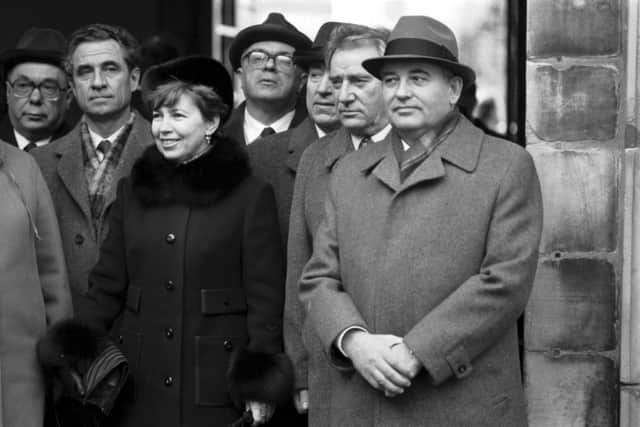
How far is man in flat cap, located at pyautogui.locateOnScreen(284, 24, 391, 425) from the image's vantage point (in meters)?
5.19

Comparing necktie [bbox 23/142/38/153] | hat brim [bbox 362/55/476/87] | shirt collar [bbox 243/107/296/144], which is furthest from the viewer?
necktie [bbox 23/142/38/153]

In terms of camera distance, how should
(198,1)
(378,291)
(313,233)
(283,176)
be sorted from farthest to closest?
1. (198,1)
2. (283,176)
3. (313,233)
4. (378,291)

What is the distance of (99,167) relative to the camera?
6094 mm

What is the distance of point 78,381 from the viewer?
207 inches

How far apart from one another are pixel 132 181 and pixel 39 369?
2.58ft

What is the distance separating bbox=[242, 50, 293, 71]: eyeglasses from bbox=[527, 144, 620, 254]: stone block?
1.60 metres

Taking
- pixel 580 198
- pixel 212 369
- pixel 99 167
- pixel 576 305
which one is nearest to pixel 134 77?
pixel 99 167

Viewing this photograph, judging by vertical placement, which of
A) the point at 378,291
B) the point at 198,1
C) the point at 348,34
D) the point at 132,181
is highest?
the point at 198,1

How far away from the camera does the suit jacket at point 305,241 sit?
518 centimetres

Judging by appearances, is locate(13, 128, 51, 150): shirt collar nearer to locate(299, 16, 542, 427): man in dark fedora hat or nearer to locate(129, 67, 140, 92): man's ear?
locate(129, 67, 140, 92): man's ear

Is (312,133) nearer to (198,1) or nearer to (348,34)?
(348,34)

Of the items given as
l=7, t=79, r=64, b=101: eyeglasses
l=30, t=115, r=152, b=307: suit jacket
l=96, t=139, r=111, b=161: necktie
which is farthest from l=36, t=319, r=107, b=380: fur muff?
l=7, t=79, r=64, b=101: eyeglasses

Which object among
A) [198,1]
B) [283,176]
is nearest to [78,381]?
[283,176]

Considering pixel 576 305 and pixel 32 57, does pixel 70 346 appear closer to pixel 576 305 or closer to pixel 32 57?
pixel 576 305
